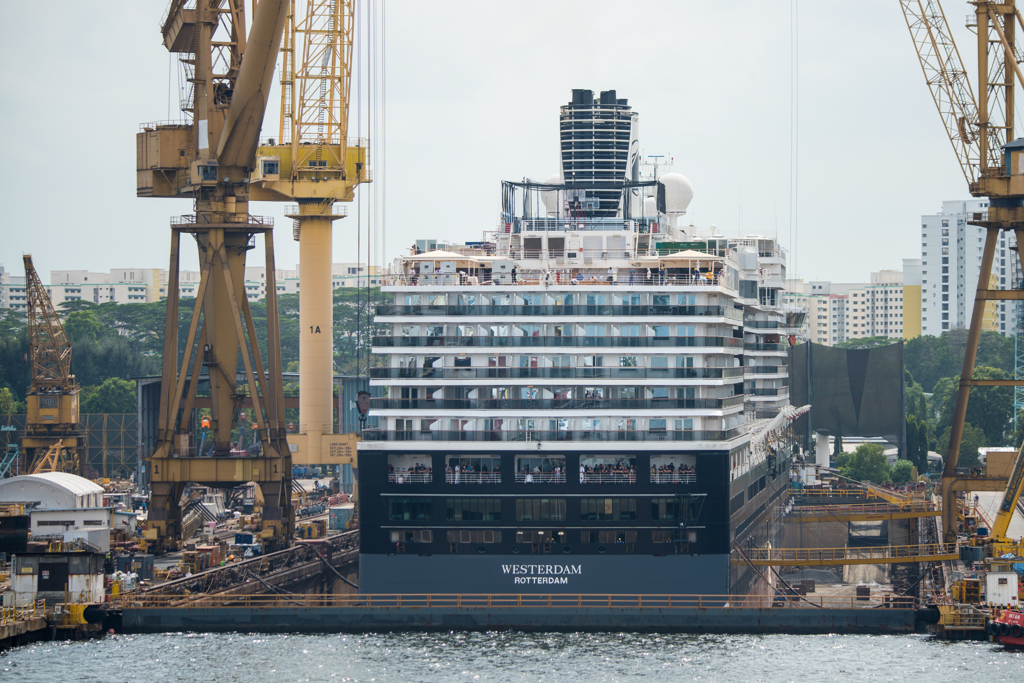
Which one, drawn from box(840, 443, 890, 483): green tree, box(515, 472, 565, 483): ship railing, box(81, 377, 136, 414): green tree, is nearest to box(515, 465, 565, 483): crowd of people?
box(515, 472, 565, 483): ship railing

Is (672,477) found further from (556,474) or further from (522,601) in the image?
(522,601)

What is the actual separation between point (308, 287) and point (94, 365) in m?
86.6

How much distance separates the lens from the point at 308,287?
10812 cm

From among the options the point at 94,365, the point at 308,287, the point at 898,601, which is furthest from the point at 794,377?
the point at 94,365

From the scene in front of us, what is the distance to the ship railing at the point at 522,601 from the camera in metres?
68.2

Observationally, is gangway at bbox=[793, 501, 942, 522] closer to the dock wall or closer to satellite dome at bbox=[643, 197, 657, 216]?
the dock wall

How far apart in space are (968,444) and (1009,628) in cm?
8425

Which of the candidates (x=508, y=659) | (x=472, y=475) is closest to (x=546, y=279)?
(x=472, y=475)

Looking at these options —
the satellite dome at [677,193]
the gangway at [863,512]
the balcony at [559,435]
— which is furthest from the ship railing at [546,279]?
the satellite dome at [677,193]

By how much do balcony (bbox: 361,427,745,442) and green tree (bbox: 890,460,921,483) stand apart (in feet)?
208

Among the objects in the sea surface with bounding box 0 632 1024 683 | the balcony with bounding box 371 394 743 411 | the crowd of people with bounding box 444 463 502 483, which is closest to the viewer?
the sea surface with bounding box 0 632 1024 683

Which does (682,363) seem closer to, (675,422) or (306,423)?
(675,422)

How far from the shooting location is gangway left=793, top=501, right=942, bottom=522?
8250 cm

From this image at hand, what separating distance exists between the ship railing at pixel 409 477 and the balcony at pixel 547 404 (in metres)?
3.03
